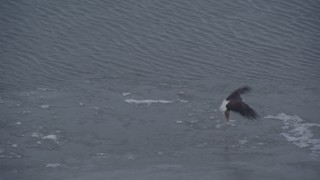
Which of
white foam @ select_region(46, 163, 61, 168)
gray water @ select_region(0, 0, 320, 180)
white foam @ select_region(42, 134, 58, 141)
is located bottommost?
white foam @ select_region(46, 163, 61, 168)

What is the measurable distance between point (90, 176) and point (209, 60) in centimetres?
621

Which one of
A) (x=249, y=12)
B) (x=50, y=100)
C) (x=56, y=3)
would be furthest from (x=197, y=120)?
(x=56, y=3)

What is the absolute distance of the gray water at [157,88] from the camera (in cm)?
1090

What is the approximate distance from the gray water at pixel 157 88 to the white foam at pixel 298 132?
2 cm

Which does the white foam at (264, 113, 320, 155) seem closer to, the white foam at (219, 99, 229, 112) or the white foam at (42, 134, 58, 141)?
the white foam at (219, 99, 229, 112)

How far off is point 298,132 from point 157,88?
136 inches

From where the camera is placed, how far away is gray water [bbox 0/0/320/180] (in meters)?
10.9

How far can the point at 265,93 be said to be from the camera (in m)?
13.9

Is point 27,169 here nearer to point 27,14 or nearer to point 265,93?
point 265,93

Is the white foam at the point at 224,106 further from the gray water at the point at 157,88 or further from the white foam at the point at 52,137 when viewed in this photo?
the white foam at the point at 52,137

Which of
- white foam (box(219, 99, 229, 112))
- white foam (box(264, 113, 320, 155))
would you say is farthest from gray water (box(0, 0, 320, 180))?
white foam (box(219, 99, 229, 112))

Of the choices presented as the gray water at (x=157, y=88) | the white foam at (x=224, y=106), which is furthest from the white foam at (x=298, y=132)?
the white foam at (x=224, y=106)

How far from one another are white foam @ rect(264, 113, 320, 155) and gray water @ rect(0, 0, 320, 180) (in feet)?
0.08

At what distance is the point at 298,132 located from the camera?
11.9 meters
